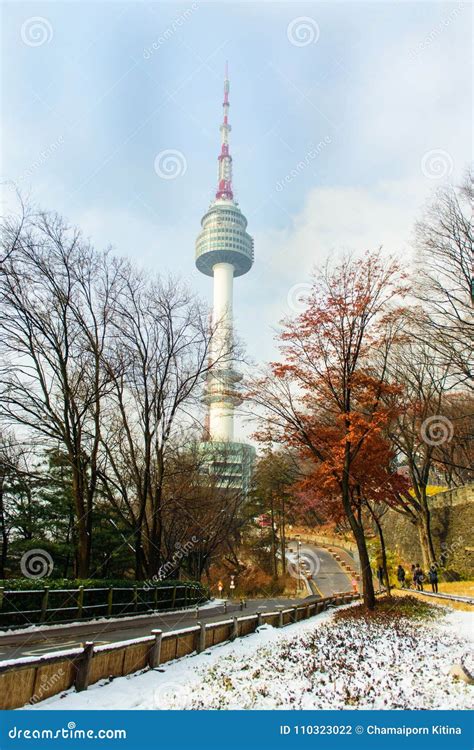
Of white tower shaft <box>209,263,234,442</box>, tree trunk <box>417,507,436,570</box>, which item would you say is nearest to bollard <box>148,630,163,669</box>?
white tower shaft <box>209,263,234,442</box>

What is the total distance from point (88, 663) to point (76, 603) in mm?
10180

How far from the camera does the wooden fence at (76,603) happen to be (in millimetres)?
13211

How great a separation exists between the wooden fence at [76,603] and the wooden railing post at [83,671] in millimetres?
7520

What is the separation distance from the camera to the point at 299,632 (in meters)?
13.5

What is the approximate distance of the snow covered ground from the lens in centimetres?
623

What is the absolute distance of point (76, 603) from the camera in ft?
51.4

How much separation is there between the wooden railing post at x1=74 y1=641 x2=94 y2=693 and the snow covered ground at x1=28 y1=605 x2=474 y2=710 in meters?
0.11

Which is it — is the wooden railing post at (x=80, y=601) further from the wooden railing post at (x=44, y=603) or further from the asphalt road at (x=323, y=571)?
the asphalt road at (x=323, y=571)

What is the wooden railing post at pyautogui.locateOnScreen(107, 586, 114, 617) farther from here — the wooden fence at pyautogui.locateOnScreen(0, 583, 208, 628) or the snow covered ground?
the snow covered ground
